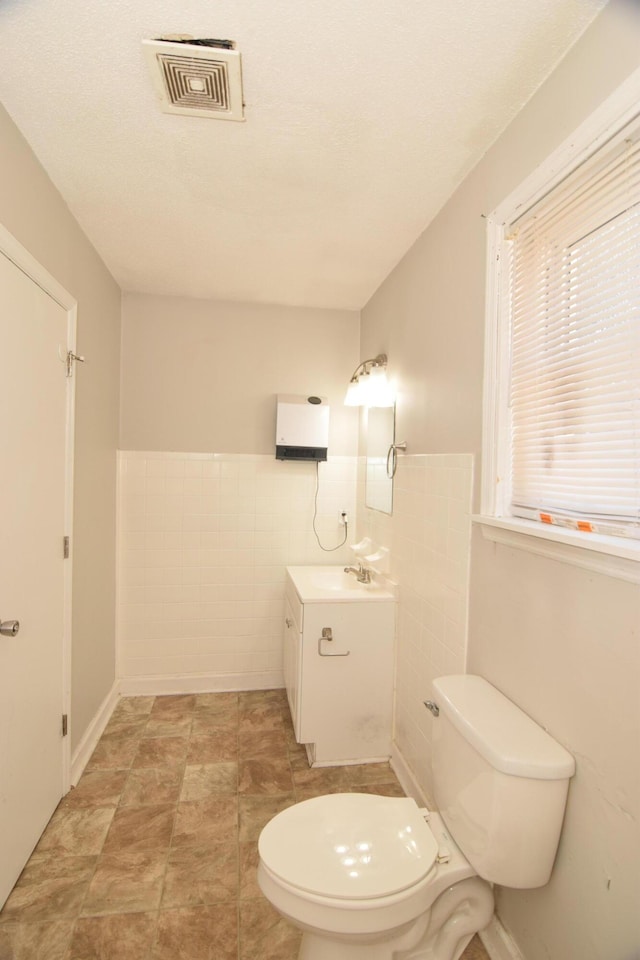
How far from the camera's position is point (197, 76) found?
47.0 inches

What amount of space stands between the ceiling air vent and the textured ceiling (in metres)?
0.03

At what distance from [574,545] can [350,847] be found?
3.04 feet

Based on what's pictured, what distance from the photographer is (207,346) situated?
2.79 m

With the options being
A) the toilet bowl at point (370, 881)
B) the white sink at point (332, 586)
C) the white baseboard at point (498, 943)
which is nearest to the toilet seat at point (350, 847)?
the toilet bowl at point (370, 881)

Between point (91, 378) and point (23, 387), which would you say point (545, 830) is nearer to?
point (23, 387)

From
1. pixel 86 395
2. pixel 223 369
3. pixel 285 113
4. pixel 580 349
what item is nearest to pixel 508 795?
pixel 580 349

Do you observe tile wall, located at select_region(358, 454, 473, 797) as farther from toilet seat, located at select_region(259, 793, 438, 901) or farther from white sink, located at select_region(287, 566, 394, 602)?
toilet seat, located at select_region(259, 793, 438, 901)

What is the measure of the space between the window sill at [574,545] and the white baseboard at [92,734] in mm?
2057

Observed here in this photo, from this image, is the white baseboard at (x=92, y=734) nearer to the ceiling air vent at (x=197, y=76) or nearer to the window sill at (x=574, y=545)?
the window sill at (x=574, y=545)

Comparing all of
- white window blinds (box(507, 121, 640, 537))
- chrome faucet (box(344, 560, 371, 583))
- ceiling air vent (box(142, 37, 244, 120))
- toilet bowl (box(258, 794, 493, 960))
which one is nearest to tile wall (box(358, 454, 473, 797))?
chrome faucet (box(344, 560, 371, 583))

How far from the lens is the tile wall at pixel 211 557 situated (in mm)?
2740

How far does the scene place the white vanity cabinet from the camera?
2.08 metres

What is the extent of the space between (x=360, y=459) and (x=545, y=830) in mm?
2127

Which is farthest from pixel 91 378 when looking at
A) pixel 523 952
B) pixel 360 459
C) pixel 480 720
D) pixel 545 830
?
pixel 523 952
